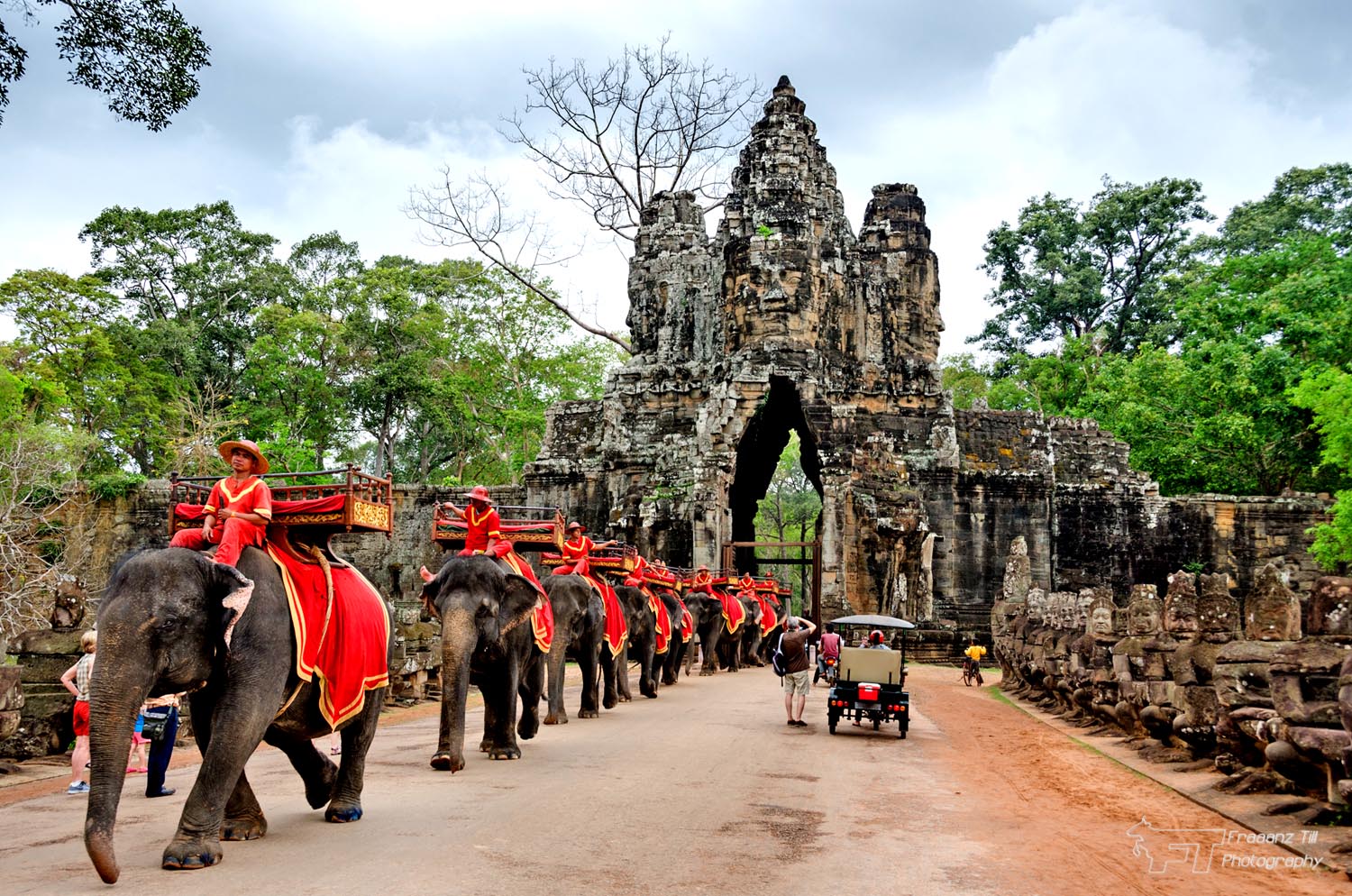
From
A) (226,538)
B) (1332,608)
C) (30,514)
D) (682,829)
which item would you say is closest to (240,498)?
(226,538)

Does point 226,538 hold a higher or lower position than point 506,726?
higher

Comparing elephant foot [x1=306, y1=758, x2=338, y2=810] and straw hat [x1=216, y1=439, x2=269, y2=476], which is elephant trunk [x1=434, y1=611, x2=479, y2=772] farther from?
straw hat [x1=216, y1=439, x2=269, y2=476]

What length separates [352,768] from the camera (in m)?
7.32

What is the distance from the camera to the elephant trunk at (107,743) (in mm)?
5195

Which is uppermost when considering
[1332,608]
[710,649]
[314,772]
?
[1332,608]

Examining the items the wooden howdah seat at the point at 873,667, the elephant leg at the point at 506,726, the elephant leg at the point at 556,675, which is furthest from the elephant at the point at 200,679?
the wooden howdah seat at the point at 873,667

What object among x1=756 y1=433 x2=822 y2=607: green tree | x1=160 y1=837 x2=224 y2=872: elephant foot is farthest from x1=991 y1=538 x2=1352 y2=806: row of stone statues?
x1=756 y1=433 x2=822 y2=607: green tree

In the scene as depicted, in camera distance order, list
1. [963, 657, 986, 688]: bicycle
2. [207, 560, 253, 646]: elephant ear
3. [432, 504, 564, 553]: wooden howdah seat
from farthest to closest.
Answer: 1. [963, 657, 986, 688]: bicycle
2. [432, 504, 564, 553]: wooden howdah seat
3. [207, 560, 253, 646]: elephant ear

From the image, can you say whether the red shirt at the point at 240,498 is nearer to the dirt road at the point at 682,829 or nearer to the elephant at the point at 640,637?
the dirt road at the point at 682,829

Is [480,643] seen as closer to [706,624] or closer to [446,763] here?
[446,763]

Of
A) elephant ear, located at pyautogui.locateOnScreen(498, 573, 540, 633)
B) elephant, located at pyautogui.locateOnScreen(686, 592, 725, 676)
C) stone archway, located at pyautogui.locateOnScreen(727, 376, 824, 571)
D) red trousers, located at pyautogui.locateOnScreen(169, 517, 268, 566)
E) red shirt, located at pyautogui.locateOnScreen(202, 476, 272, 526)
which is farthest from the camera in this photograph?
stone archway, located at pyautogui.locateOnScreen(727, 376, 824, 571)

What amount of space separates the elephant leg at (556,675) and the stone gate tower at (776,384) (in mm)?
17680

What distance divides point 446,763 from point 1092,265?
50836mm

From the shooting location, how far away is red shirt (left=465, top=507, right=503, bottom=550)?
1046 cm
